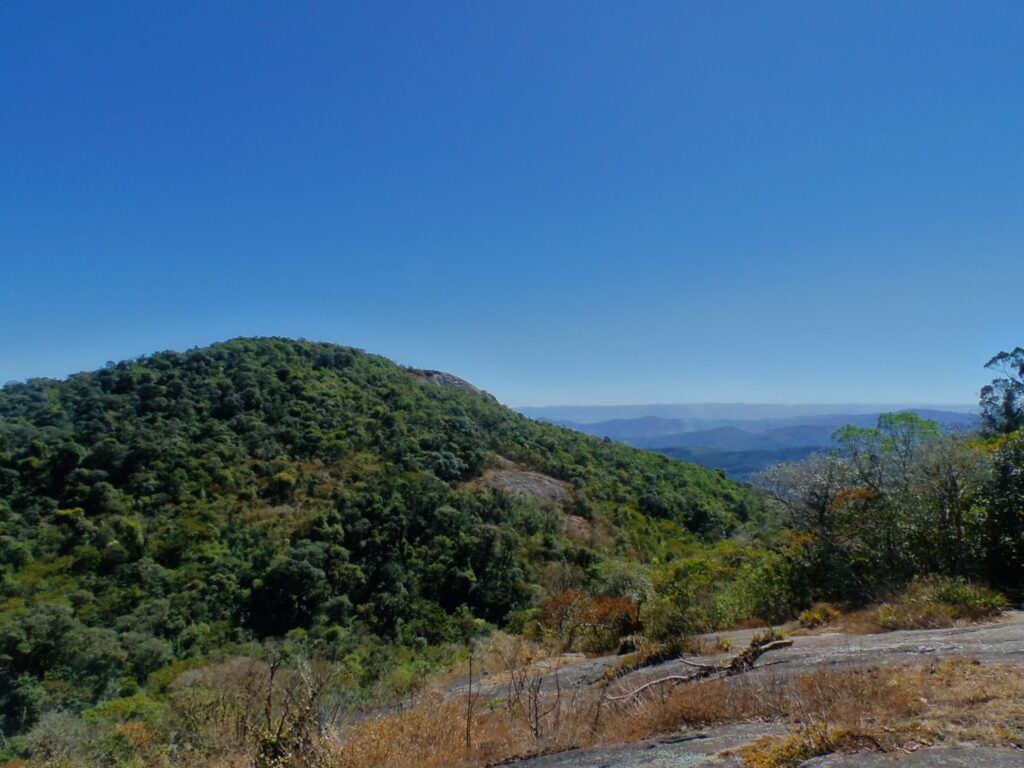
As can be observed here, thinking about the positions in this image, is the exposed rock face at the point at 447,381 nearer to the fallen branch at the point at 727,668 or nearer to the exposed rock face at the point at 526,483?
the exposed rock face at the point at 526,483

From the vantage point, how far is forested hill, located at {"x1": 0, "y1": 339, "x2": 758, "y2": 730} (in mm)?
27797

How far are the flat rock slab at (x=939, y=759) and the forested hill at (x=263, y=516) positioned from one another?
28569 millimetres

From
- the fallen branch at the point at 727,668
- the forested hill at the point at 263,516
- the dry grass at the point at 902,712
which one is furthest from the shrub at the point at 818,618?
the forested hill at the point at 263,516

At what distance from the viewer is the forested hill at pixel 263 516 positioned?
2780 cm

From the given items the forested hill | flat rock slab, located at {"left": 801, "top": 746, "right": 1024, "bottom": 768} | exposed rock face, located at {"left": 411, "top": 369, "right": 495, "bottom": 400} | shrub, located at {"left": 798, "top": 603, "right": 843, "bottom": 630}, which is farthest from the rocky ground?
exposed rock face, located at {"left": 411, "top": 369, "right": 495, "bottom": 400}

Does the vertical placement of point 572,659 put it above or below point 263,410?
below

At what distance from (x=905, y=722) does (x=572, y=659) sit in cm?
1017

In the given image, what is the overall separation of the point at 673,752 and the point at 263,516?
38.0m

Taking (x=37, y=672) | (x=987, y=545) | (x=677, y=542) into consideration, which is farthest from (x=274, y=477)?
(x=987, y=545)

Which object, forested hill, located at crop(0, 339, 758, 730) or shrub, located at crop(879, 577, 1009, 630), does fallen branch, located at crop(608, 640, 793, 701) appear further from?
forested hill, located at crop(0, 339, 758, 730)

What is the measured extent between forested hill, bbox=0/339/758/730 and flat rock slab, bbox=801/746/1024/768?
28569mm

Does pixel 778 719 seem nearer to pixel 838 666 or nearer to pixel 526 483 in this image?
pixel 838 666

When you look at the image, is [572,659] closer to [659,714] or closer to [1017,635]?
[659,714]

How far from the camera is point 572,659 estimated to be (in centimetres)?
1283
